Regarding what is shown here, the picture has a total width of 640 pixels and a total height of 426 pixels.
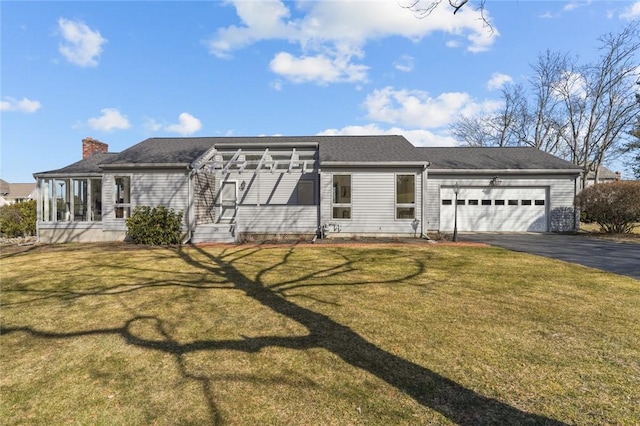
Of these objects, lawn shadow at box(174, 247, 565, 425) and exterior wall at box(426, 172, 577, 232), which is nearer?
lawn shadow at box(174, 247, 565, 425)

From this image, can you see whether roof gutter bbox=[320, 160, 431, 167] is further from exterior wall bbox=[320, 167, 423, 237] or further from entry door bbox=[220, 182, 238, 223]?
entry door bbox=[220, 182, 238, 223]

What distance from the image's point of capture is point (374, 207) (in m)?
14.2

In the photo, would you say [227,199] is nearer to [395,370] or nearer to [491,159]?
[395,370]

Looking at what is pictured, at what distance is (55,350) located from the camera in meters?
3.78

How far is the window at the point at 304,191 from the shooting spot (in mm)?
16078

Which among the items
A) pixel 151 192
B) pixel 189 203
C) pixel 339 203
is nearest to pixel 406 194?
pixel 339 203

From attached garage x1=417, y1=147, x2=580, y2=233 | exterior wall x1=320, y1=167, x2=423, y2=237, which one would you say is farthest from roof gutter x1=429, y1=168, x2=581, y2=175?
exterior wall x1=320, y1=167, x2=423, y2=237

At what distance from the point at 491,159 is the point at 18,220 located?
1048 inches

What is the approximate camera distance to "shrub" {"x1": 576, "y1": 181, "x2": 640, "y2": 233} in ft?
49.8

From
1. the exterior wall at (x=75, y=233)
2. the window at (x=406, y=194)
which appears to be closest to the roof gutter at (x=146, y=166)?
the exterior wall at (x=75, y=233)

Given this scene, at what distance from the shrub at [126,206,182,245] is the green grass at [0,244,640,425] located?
554 cm

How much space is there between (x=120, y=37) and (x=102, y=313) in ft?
44.7

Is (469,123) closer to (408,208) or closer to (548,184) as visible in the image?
(548,184)

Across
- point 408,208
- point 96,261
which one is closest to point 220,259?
point 96,261
